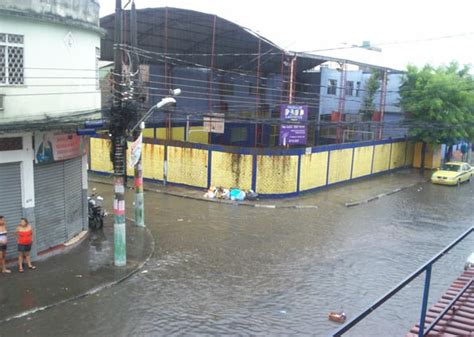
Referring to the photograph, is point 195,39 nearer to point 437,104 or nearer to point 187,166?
point 187,166

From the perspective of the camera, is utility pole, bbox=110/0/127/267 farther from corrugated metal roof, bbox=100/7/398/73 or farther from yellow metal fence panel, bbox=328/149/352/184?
yellow metal fence panel, bbox=328/149/352/184

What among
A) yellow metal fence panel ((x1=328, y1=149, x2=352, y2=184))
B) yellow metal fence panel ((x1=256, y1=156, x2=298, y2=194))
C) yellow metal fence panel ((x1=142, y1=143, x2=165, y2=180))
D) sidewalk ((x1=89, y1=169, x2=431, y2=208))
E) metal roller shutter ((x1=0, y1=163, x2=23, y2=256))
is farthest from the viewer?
yellow metal fence panel ((x1=328, y1=149, x2=352, y2=184))

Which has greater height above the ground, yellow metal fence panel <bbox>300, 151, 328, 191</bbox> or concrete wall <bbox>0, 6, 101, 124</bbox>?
concrete wall <bbox>0, 6, 101, 124</bbox>

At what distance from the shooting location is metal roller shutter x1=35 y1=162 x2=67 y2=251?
1261 cm

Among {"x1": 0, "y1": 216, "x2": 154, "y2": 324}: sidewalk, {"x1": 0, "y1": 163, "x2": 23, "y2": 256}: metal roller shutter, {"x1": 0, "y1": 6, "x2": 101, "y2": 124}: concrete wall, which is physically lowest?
{"x1": 0, "y1": 216, "x2": 154, "y2": 324}: sidewalk

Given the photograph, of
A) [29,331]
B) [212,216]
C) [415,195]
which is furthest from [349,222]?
[29,331]

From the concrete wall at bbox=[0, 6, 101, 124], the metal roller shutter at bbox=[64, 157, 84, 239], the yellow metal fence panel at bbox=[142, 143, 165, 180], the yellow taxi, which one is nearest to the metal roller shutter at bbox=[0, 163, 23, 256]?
the concrete wall at bbox=[0, 6, 101, 124]

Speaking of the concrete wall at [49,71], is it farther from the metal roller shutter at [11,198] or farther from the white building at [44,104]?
the metal roller shutter at [11,198]

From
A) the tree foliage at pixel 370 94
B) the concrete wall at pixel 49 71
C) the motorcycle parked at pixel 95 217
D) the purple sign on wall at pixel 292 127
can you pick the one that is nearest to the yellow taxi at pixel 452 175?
the tree foliage at pixel 370 94

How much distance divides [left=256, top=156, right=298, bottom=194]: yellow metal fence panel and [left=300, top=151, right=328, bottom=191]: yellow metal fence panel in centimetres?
82

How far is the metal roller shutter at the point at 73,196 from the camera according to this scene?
13859 mm

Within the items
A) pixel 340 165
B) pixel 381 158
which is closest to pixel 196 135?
pixel 340 165

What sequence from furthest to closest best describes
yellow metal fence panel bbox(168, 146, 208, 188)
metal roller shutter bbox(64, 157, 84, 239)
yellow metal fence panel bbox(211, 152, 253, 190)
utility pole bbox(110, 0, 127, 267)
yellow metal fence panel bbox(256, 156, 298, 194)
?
yellow metal fence panel bbox(168, 146, 208, 188) → yellow metal fence panel bbox(211, 152, 253, 190) → yellow metal fence panel bbox(256, 156, 298, 194) → metal roller shutter bbox(64, 157, 84, 239) → utility pole bbox(110, 0, 127, 267)

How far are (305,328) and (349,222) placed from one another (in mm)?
9579
